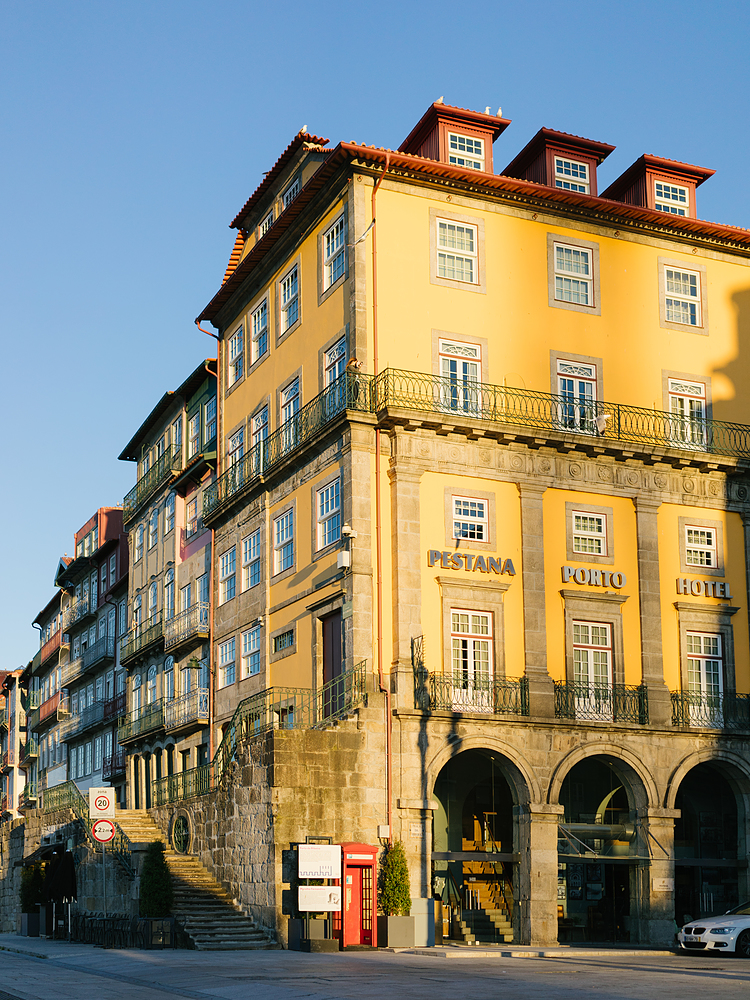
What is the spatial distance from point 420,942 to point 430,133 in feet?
68.1

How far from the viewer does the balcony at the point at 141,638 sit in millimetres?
48188

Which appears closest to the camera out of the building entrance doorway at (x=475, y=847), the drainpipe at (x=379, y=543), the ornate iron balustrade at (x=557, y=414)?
the drainpipe at (x=379, y=543)

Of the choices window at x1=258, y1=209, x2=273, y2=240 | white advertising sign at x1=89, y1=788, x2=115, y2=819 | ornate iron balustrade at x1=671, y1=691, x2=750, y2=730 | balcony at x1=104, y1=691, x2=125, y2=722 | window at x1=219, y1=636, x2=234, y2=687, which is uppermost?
window at x1=258, y1=209, x2=273, y2=240

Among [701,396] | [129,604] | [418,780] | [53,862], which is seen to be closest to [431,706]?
[418,780]

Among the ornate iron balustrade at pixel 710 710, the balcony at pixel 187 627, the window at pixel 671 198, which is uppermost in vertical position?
the window at pixel 671 198

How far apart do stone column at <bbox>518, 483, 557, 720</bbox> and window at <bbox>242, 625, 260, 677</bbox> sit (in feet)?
28.5

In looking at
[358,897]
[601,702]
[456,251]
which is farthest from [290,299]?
[358,897]

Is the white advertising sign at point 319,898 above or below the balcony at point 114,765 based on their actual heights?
below

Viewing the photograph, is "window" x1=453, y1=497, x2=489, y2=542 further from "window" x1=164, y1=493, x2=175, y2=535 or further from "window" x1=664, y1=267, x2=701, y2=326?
"window" x1=164, y1=493, x2=175, y2=535

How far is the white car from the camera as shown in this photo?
25.9m

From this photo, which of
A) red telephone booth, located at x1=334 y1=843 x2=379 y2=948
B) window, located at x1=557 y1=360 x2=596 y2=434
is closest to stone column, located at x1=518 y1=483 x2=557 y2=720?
window, located at x1=557 y1=360 x2=596 y2=434

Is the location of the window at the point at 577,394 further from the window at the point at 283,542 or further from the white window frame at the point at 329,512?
the window at the point at 283,542

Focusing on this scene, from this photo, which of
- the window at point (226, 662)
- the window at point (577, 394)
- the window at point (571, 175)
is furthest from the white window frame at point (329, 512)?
the window at point (571, 175)

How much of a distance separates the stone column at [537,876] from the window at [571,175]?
1701 centimetres
